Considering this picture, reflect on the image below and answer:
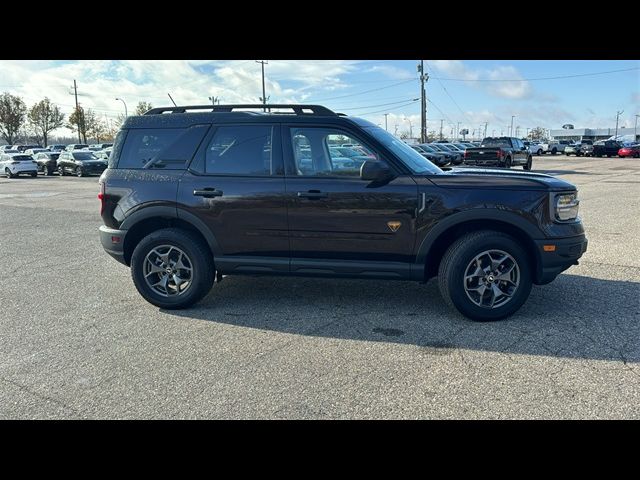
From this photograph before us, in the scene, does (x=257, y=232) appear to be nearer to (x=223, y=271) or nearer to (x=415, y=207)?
(x=223, y=271)

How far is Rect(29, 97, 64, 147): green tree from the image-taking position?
69.4 metres

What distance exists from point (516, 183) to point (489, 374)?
1860mm

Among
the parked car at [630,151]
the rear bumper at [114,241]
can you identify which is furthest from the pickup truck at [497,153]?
the parked car at [630,151]

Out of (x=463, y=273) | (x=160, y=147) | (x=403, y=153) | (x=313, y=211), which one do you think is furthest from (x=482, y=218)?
(x=160, y=147)

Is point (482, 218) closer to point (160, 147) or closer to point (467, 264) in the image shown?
point (467, 264)

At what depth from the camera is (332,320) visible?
443cm

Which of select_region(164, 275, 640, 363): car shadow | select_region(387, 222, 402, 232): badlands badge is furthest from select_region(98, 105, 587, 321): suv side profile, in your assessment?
select_region(164, 275, 640, 363): car shadow

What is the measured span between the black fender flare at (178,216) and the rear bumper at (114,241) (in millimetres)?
231

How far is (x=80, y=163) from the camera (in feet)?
95.6

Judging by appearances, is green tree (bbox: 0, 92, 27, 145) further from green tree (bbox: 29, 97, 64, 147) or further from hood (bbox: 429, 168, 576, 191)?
hood (bbox: 429, 168, 576, 191)

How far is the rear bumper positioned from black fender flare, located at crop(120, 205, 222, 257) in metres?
0.23

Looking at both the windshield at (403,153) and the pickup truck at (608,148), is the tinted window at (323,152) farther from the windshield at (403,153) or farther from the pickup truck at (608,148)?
the pickup truck at (608,148)

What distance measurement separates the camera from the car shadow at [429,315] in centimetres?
383

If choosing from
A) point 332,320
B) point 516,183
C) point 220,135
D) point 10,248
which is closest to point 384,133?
point 516,183
